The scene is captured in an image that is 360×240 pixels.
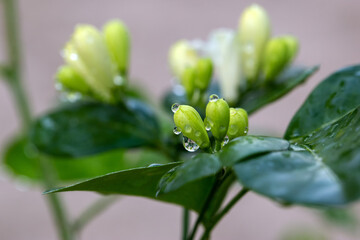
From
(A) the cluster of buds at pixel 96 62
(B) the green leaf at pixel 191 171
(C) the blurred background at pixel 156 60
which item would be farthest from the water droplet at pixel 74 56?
(C) the blurred background at pixel 156 60

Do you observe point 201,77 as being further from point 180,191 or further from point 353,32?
point 353,32

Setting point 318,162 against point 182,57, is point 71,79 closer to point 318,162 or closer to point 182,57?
point 182,57

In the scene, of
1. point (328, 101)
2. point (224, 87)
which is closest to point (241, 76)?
point (224, 87)

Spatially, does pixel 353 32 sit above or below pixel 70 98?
below

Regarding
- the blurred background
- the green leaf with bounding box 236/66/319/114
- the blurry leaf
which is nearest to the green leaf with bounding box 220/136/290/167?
the blurry leaf

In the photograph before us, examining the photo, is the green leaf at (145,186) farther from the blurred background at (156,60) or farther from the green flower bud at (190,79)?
the blurred background at (156,60)

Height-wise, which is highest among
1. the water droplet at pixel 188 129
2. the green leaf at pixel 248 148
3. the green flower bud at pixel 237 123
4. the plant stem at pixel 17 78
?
the green leaf at pixel 248 148

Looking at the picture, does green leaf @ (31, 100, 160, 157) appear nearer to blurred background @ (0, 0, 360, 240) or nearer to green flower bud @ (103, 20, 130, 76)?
green flower bud @ (103, 20, 130, 76)
